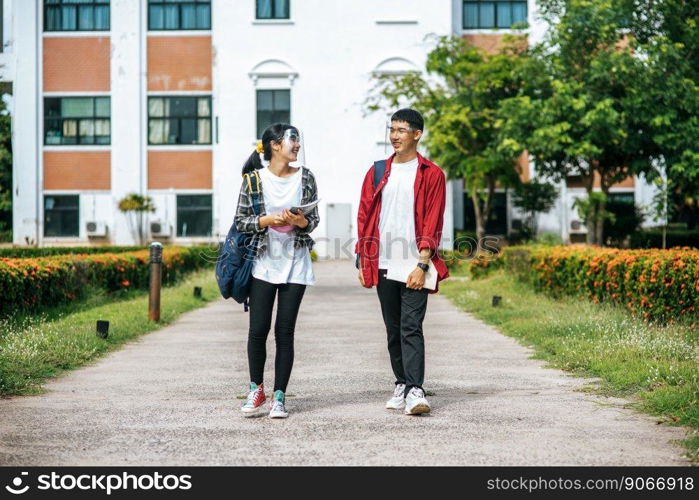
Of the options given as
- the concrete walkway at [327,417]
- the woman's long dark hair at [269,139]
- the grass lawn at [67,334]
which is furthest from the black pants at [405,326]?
the grass lawn at [67,334]

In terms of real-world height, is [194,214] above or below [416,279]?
above

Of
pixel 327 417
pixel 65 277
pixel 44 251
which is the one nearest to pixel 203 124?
pixel 44 251

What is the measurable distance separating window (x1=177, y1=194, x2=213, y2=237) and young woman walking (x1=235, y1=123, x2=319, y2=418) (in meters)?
31.1

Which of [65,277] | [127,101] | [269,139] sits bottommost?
[65,277]

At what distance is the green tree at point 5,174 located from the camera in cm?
3794

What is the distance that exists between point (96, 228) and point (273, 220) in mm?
31831

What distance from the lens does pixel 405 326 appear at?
683 centimetres

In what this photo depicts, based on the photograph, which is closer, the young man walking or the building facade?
the young man walking

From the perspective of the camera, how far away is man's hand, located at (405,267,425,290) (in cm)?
675

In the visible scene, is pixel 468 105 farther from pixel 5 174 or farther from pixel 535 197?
pixel 5 174

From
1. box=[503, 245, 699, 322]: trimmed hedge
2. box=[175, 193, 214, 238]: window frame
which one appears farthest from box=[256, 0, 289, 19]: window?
box=[503, 245, 699, 322]: trimmed hedge

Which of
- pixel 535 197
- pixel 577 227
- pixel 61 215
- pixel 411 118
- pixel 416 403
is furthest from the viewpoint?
pixel 61 215

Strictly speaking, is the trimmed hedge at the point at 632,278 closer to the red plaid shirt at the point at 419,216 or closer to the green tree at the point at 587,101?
the red plaid shirt at the point at 419,216

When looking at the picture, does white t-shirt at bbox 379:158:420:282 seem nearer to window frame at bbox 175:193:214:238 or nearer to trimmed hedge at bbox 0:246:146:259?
trimmed hedge at bbox 0:246:146:259
